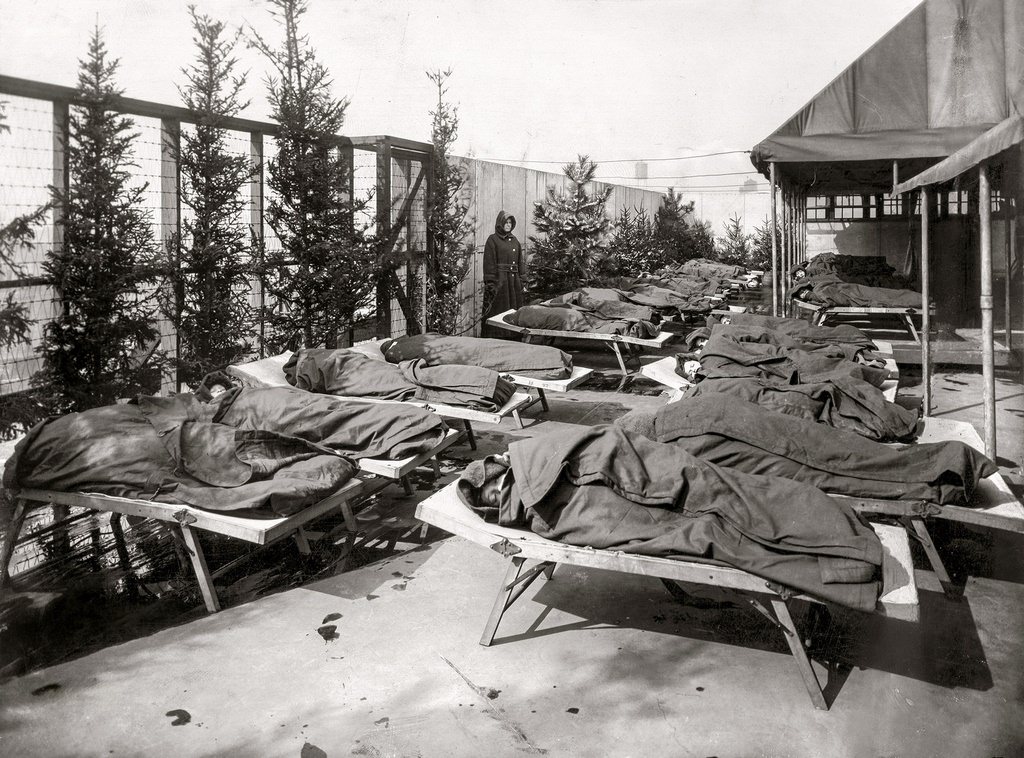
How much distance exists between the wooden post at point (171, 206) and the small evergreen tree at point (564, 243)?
6.63 meters

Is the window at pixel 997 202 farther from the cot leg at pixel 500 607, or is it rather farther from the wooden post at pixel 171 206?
the cot leg at pixel 500 607

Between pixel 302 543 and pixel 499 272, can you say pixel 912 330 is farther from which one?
pixel 302 543

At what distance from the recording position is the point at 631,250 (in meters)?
14.1

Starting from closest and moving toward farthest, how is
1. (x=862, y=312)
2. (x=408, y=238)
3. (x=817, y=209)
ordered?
(x=408, y=238) < (x=862, y=312) < (x=817, y=209)

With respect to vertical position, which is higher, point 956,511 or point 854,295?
point 854,295

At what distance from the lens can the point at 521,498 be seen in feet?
10.0

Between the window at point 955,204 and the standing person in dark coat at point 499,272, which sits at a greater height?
the window at point 955,204

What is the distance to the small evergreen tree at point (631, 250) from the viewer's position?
1306cm

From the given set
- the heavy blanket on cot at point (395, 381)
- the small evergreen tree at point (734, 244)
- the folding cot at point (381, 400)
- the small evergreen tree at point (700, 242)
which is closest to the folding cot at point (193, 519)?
the folding cot at point (381, 400)

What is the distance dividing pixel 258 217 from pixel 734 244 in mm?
15213

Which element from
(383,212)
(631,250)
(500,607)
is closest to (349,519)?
(500,607)

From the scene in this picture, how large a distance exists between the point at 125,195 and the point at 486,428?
117 inches

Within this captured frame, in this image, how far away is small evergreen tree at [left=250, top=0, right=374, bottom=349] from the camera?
702cm

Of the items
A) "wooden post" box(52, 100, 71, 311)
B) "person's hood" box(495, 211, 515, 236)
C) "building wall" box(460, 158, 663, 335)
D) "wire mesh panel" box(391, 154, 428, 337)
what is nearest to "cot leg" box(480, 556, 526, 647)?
"wooden post" box(52, 100, 71, 311)
